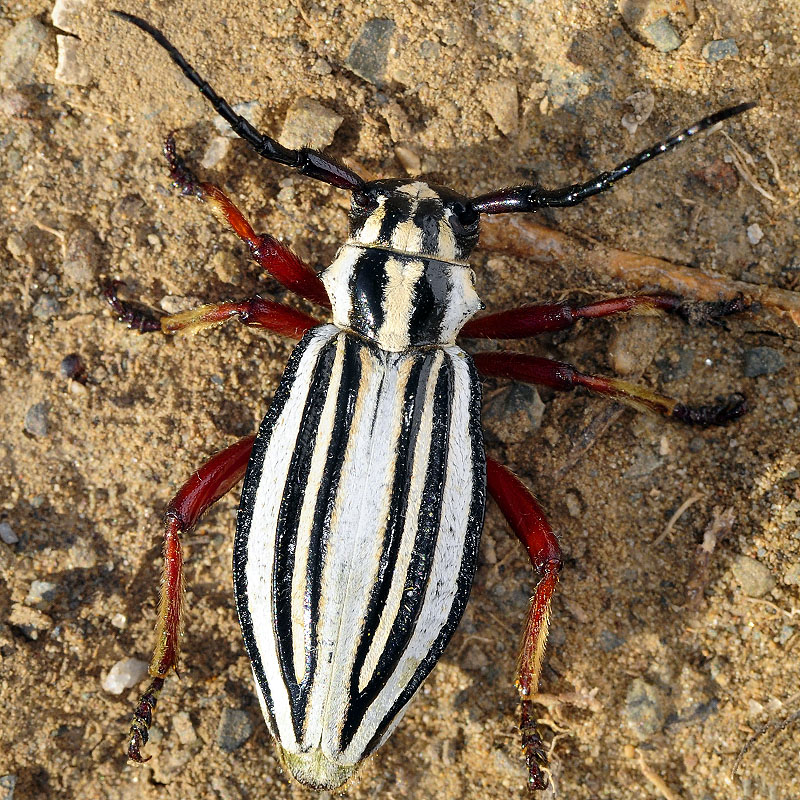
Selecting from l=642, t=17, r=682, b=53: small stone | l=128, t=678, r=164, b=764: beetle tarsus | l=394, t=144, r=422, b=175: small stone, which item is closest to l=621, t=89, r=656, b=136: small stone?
l=642, t=17, r=682, b=53: small stone

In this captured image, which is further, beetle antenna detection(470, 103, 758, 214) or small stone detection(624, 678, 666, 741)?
small stone detection(624, 678, 666, 741)

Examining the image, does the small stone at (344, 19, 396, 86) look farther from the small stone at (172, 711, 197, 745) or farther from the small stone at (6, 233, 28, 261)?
the small stone at (172, 711, 197, 745)

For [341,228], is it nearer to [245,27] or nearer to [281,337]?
[281,337]

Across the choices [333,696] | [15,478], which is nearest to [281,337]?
[15,478]

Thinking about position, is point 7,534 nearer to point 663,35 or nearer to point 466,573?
point 466,573

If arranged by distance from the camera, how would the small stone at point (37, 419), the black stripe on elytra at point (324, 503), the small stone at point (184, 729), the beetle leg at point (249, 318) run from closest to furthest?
1. the black stripe on elytra at point (324, 503)
2. the beetle leg at point (249, 318)
3. the small stone at point (184, 729)
4. the small stone at point (37, 419)

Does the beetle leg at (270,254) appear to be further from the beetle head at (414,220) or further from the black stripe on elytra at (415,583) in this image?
the black stripe on elytra at (415,583)

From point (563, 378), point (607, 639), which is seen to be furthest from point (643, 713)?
point (563, 378)

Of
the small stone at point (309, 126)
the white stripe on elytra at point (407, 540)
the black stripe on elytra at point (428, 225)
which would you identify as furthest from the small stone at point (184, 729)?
the small stone at point (309, 126)
